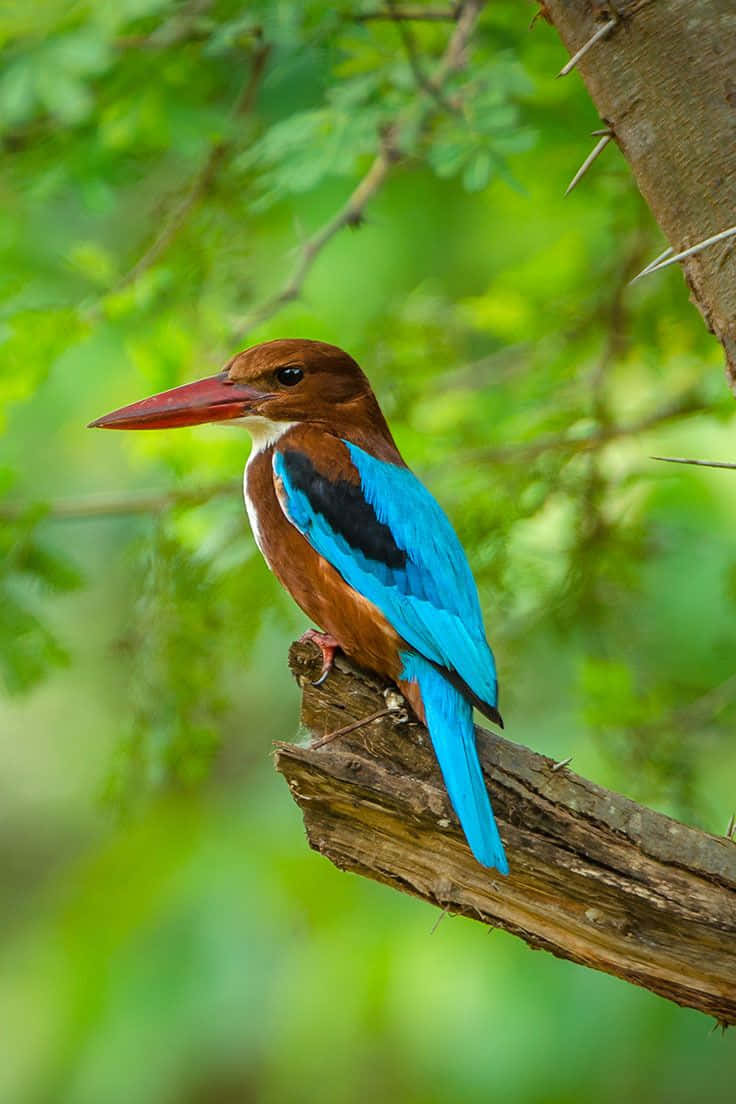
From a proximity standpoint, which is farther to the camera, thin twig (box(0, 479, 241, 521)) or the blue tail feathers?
thin twig (box(0, 479, 241, 521))

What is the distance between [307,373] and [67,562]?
107cm

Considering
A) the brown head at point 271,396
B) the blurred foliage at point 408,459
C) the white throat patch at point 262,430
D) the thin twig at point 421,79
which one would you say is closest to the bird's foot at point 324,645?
the white throat patch at point 262,430

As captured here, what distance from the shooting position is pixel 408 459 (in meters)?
4.41

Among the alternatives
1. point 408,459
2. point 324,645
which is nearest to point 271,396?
point 324,645

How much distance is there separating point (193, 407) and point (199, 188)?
3.49 feet

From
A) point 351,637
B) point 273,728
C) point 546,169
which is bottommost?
point 351,637

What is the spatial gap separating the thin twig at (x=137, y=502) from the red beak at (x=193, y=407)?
0.72 meters

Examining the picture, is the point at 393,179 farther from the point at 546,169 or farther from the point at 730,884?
the point at 730,884

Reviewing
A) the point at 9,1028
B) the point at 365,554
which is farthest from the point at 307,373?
the point at 9,1028

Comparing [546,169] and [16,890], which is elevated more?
[546,169]

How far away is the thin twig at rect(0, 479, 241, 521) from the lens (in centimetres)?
411

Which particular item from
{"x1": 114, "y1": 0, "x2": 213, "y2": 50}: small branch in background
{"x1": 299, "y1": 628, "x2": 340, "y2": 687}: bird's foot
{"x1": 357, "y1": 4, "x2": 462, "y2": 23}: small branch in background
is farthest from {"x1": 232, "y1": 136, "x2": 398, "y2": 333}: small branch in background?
{"x1": 299, "y1": 628, "x2": 340, "y2": 687}: bird's foot

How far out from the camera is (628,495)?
466 cm

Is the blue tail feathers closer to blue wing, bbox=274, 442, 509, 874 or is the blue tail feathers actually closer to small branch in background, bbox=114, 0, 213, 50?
blue wing, bbox=274, 442, 509, 874
